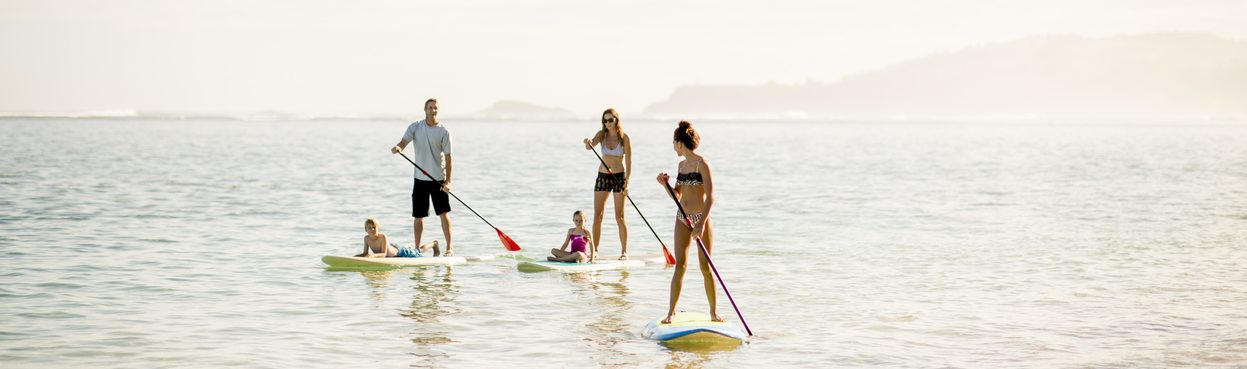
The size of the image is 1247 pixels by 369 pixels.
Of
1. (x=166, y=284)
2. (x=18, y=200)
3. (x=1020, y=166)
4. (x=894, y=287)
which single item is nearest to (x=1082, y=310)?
(x=894, y=287)

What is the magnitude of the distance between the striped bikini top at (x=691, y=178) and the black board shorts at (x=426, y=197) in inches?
218

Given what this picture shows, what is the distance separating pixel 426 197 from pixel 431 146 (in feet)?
2.50

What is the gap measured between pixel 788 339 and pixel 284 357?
4.31 m

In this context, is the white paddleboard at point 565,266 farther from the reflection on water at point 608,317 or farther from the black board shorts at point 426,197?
the black board shorts at point 426,197

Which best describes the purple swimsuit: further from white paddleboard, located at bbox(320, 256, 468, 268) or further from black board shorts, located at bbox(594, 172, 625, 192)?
white paddleboard, located at bbox(320, 256, 468, 268)

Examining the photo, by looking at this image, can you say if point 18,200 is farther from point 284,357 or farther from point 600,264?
point 284,357

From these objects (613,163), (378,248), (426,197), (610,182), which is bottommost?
(378,248)

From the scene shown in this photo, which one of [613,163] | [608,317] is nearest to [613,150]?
[613,163]

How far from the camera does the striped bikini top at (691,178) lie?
1011 centimetres

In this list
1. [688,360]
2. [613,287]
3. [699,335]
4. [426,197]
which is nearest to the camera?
[688,360]

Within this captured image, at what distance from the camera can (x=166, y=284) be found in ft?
45.1

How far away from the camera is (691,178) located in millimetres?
10164

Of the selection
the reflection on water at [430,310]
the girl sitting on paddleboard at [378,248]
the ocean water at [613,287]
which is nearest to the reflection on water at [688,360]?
the ocean water at [613,287]

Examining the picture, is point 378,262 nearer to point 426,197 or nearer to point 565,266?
point 426,197
